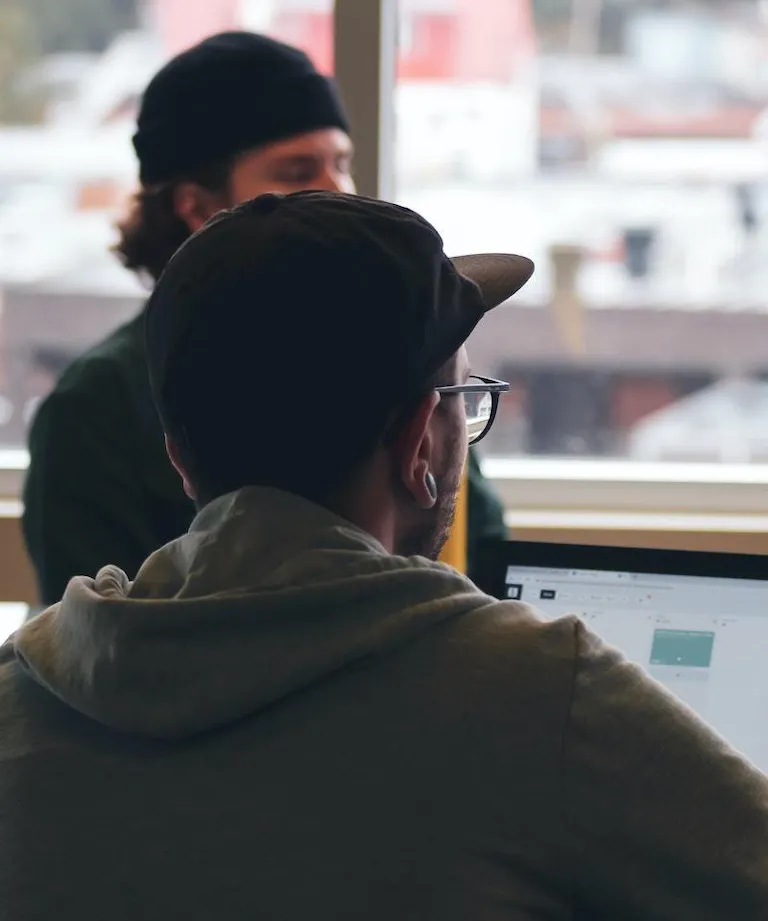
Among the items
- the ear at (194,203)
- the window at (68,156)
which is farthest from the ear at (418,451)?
the window at (68,156)

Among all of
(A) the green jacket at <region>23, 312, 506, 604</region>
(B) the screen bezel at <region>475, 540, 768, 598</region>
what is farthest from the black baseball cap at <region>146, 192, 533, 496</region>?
(A) the green jacket at <region>23, 312, 506, 604</region>

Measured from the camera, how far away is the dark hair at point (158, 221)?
71.9 inches

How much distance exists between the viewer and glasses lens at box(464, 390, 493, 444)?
101 cm

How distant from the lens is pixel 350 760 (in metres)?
0.77

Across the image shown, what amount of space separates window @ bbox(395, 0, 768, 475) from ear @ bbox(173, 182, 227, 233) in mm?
983

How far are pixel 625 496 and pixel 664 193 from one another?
2.17ft

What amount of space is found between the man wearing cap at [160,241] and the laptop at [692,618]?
608 millimetres

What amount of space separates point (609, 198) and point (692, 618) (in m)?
1.72

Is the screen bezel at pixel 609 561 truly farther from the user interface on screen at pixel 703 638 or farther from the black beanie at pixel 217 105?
the black beanie at pixel 217 105

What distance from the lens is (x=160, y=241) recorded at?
6.09ft

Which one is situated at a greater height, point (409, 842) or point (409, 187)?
point (409, 187)

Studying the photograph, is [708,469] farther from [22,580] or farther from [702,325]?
[22,580]

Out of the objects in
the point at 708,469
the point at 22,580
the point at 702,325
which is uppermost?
the point at 702,325

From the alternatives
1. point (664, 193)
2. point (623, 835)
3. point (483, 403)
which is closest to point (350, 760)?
point (623, 835)
